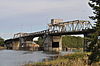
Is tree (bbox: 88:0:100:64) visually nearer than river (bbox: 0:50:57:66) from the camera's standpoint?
Yes

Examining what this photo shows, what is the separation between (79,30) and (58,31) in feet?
92.5

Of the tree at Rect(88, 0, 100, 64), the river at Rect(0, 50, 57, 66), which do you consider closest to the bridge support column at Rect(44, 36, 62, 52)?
the river at Rect(0, 50, 57, 66)

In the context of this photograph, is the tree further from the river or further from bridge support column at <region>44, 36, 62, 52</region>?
bridge support column at <region>44, 36, 62, 52</region>

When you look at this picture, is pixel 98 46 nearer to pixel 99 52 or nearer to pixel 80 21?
pixel 99 52

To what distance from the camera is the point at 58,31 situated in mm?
172875

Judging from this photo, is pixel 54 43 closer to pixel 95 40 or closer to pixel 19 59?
pixel 19 59

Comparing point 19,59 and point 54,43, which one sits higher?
point 19,59

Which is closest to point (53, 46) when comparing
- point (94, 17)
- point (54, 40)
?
point (54, 40)

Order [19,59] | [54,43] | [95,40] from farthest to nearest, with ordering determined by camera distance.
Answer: [54,43]
[19,59]
[95,40]

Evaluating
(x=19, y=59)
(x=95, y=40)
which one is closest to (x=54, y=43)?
(x=19, y=59)

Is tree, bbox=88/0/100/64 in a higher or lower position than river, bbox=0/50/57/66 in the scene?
higher

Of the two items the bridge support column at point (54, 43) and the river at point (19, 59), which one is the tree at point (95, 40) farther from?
the bridge support column at point (54, 43)

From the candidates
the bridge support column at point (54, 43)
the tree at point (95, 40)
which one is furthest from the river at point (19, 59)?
the bridge support column at point (54, 43)

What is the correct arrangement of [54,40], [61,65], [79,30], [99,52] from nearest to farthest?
1. [61,65]
2. [99,52]
3. [79,30]
4. [54,40]
